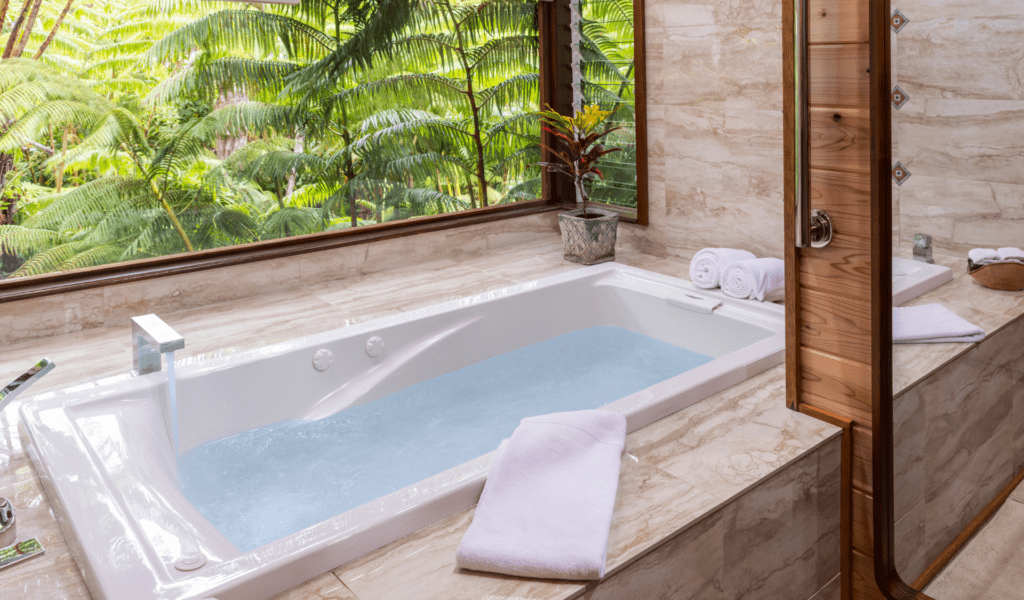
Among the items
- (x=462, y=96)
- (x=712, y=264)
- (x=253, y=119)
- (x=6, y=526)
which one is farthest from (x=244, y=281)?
(x=712, y=264)

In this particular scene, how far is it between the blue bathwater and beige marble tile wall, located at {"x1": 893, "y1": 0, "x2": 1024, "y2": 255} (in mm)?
1294

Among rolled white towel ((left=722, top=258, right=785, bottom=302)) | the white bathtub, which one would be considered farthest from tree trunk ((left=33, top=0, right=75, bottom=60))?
rolled white towel ((left=722, top=258, right=785, bottom=302))

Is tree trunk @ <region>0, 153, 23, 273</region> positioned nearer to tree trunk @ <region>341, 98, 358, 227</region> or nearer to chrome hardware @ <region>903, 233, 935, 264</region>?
tree trunk @ <region>341, 98, 358, 227</region>

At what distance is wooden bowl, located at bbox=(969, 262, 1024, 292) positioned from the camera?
1.50 metres

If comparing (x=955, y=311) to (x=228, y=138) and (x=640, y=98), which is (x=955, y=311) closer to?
(x=640, y=98)

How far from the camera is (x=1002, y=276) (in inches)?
60.0

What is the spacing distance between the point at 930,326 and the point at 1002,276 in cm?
20

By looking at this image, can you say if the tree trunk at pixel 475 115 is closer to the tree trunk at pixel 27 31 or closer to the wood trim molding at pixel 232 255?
the wood trim molding at pixel 232 255

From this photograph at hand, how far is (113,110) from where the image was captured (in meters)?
2.72

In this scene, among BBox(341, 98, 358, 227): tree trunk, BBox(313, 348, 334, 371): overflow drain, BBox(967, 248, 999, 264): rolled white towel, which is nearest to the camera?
BBox(967, 248, 999, 264): rolled white towel

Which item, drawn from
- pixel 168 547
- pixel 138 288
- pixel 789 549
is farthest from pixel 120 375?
pixel 789 549

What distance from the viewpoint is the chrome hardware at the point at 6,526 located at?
4.75ft

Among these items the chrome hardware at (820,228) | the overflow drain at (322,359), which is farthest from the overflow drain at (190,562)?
the chrome hardware at (820,228)

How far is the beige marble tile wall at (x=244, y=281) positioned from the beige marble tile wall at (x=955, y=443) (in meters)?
2.19
